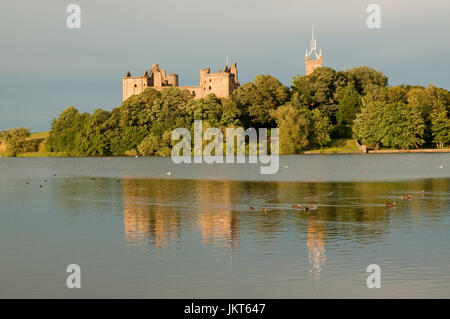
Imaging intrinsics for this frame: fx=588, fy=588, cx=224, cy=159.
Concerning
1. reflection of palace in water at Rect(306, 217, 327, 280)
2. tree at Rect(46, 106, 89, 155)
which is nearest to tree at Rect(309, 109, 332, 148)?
tree at Rect(46, 106, 89, 155)

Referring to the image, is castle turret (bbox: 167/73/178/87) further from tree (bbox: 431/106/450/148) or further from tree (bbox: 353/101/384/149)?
tree (bbox: 431/106/450/148)

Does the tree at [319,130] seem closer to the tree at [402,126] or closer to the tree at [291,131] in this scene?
the tree at [291,131]

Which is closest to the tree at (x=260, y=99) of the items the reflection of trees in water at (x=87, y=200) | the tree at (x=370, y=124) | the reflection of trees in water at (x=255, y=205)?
the tree at (x=370, y=124)

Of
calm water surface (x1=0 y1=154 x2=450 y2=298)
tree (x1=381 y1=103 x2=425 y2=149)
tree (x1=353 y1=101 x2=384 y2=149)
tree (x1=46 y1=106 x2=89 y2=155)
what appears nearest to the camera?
calm water surface (x1=0 y1=154 x2=450 y2=298)

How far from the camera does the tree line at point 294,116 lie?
119688 mm

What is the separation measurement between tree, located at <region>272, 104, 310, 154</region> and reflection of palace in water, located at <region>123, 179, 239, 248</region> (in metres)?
75.4

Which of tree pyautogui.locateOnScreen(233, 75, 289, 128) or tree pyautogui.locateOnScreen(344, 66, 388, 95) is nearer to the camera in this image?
tree pyautogui.locateOnScreen(233, 75, 289, 128)

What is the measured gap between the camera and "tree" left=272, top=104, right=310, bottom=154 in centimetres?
11444

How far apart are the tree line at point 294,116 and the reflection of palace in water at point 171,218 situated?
80.0 meters

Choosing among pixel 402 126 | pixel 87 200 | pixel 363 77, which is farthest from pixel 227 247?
pixel 363 77

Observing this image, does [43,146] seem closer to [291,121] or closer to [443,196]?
[291,121]

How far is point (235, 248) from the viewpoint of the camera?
59.4 ft

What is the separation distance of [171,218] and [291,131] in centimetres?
9139

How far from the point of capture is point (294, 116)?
11475 centimetres
